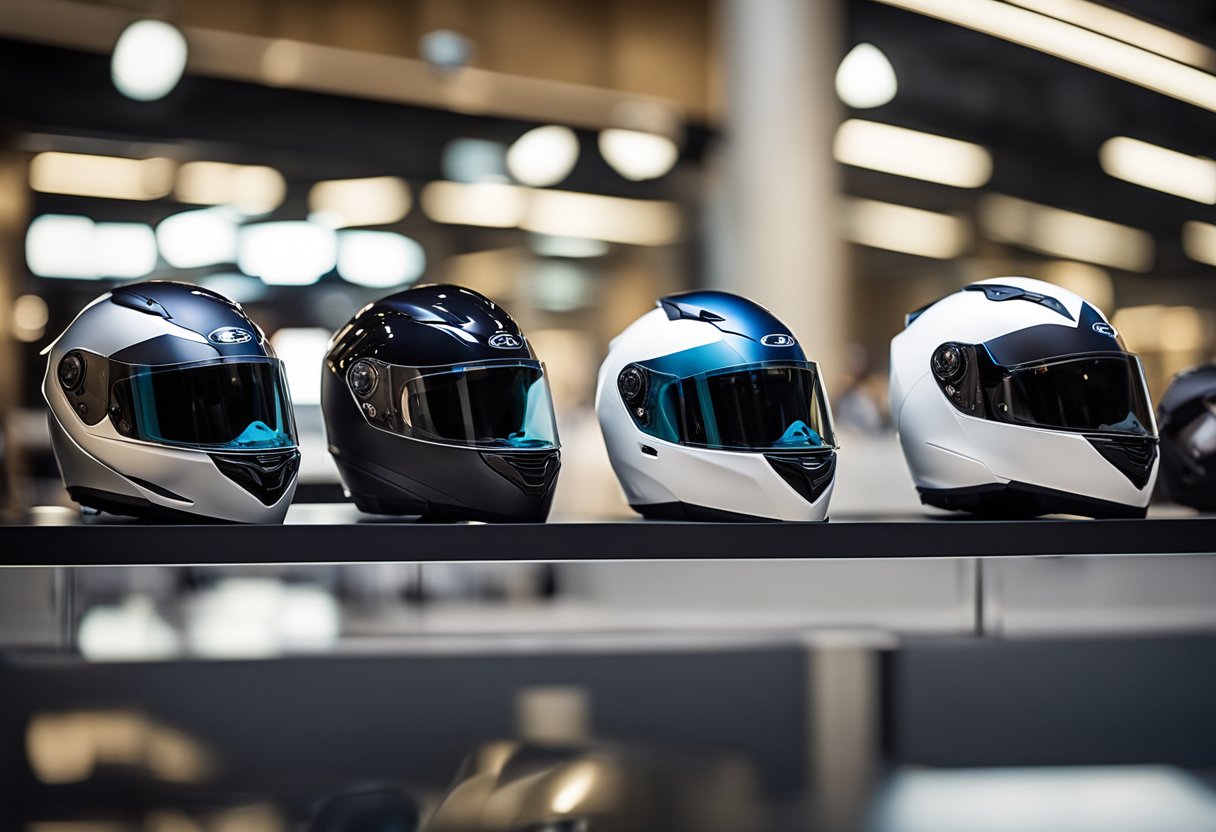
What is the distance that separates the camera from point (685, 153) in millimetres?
9867

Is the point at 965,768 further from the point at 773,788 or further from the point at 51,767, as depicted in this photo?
the point at 51,767

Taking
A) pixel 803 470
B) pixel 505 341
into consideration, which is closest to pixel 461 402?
pixel 505 341

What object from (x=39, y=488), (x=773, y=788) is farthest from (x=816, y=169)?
(x=39, y=488)

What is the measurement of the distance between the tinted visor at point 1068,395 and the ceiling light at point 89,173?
25.9 ft

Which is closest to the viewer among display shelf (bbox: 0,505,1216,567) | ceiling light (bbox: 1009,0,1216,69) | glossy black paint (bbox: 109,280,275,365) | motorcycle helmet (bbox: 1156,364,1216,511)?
display shelf (bbox: 0,505,1216,567)

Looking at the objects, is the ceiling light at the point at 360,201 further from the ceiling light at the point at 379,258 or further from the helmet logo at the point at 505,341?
the helmet logo at the point at 505,341

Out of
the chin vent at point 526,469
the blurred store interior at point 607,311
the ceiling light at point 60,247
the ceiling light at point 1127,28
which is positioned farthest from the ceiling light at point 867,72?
the ceiling light at point 60,247

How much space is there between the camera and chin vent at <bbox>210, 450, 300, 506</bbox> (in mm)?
1921

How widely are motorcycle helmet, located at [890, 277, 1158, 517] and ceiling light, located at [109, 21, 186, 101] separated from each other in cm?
600

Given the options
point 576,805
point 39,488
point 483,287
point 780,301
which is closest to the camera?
point 576,805

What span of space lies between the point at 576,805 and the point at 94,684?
191 centimetres

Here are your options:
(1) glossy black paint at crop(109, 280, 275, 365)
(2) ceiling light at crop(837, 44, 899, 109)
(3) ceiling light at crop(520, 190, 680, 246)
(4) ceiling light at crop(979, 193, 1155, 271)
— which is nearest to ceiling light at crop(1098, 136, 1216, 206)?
(4) ceiling light at crop(979, 193, 1155, 271)

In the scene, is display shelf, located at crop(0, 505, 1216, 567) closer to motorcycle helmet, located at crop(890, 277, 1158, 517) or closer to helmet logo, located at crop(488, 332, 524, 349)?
motorcycle helmet, located at crop(890, 277, 1158, 517)

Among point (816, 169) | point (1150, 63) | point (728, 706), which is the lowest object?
point (728, 706)
